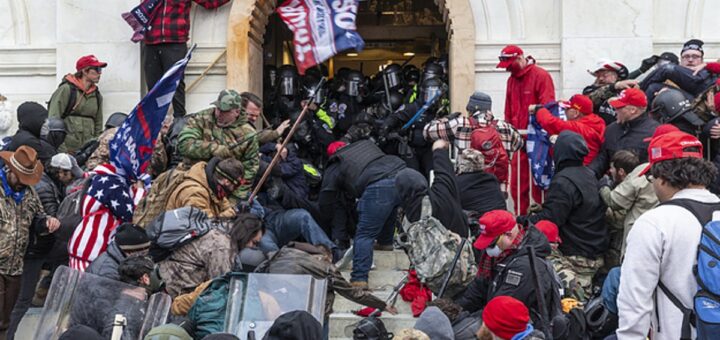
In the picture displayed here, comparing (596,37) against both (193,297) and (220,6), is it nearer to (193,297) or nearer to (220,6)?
(220,6)

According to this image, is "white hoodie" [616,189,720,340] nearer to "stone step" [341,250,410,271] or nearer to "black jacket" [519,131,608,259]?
"black jacket" [519,131,608,259]

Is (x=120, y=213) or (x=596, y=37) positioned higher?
(x=596, y=37)

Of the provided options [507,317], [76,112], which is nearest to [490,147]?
[507,317]

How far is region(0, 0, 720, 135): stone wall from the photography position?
14320mm

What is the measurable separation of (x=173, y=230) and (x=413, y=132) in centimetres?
554

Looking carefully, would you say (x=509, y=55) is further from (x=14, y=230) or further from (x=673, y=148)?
(x=673, y=148)

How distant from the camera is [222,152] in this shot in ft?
35.9

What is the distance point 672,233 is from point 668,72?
21.5ft

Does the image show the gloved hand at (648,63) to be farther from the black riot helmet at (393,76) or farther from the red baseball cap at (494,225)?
the red baseball cap at (494,225)

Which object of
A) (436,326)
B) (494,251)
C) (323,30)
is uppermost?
(323,30)

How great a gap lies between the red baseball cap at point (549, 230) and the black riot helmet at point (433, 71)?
5493mm

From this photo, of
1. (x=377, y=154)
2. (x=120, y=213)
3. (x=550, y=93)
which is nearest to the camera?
(x=120, y=213)

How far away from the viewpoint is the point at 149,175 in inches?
468

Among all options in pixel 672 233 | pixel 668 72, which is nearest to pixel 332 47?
pixel 668 72
